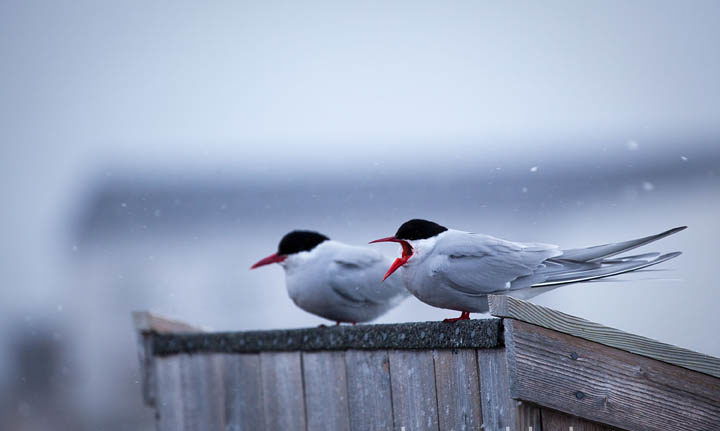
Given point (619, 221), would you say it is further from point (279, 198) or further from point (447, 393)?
point (447, 393)

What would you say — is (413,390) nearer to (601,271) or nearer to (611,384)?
(611,384)

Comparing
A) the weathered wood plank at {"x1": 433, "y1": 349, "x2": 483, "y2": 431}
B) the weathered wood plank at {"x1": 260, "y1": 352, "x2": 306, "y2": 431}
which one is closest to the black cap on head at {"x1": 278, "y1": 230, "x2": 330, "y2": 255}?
the weathered wood plank at {"x1": 260, "y1": 352, "x2": 306, "y2": 431}

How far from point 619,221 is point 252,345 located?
35.6ft

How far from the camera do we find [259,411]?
132 inches

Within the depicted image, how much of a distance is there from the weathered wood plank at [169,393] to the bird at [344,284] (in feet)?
2.41

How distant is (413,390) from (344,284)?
158 centimetres

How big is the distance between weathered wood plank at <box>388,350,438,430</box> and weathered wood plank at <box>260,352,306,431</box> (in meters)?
0.65

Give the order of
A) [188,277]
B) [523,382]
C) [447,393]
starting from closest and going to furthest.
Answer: [523,382], [447,393], [188,277]

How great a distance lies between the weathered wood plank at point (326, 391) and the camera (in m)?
2.87

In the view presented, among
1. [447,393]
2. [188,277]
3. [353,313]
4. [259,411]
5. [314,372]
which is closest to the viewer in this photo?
[447,393]

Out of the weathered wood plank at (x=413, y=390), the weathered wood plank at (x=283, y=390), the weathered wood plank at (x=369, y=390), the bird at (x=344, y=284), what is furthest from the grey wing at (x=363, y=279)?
the weathered wood plank at (x=413, y=390)

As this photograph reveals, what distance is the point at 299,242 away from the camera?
14.7 feet

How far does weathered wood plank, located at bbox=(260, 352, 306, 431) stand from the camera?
10.3 ft

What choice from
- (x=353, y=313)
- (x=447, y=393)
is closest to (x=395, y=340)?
(x=447, y=393)
